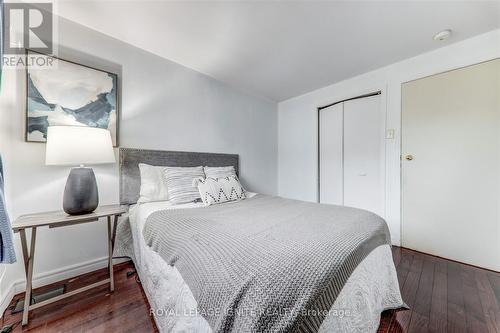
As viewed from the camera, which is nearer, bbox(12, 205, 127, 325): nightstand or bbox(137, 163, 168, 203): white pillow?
bbox(12, 205, 127, 325): nightstand

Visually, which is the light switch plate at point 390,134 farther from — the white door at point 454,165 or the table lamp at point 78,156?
the table lamp at point 78,156

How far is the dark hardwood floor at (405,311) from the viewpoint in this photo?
1177 mm

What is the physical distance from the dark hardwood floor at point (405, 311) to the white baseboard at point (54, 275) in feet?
0.15

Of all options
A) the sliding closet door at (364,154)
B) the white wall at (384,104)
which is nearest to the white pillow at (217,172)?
the white wall at (384,104)

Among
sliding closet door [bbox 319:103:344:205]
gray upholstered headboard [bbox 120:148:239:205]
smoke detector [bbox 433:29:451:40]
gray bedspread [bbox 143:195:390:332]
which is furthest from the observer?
sliding closet door [bbox 319:103:344:205]

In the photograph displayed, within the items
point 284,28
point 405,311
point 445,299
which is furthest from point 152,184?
point 445,299

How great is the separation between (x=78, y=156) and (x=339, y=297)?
177 cm

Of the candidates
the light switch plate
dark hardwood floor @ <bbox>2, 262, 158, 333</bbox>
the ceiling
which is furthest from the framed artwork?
the light switch plate

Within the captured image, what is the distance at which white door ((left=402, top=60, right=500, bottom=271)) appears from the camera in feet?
5.98

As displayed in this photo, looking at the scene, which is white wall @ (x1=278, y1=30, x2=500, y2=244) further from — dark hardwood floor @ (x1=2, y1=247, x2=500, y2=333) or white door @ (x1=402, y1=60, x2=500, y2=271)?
dark hardwood floor @ (x1=2, y1=247, x2=500, y2=333)

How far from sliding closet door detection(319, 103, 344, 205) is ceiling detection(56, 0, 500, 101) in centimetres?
79

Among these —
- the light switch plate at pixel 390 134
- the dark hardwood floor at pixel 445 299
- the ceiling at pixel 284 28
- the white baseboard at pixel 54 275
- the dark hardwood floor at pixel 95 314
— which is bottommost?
the dark hardwood floor at pixel 95 314

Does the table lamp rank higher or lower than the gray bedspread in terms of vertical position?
higher

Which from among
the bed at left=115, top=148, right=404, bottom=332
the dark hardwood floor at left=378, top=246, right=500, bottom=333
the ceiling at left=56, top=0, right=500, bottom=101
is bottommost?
the dark hardwood floor at left=378, top=246, right=500, bottom=333
